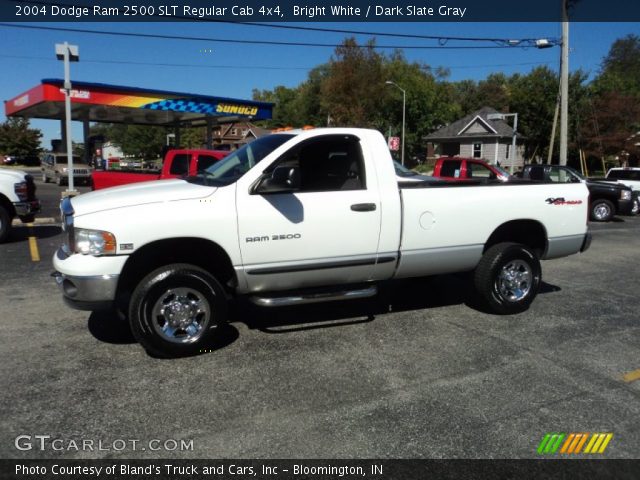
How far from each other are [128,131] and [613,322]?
76.0 m

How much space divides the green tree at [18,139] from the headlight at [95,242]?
63.8 meters

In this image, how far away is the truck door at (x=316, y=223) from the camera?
4559mm

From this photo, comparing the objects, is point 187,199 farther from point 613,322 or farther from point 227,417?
point 613,322

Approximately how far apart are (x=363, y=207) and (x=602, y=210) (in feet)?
46.2

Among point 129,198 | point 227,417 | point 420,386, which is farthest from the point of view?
point 129,198

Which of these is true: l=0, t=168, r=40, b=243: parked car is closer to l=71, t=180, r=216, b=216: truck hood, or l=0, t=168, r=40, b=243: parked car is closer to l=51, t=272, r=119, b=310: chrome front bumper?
l=71, t=180, r=216, b=216: truck hood

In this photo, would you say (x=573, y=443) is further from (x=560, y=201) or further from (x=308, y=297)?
(x=560, y=201)

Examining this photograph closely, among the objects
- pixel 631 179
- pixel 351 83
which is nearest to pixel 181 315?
pixel 631 179

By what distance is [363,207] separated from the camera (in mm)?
4875

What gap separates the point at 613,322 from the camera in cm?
568

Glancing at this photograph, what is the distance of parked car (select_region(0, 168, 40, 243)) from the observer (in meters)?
9.94

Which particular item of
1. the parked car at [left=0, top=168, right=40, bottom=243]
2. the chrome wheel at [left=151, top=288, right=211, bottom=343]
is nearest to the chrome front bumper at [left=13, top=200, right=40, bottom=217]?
the parked car at [left=0, top=168, right=40, bottom=243]

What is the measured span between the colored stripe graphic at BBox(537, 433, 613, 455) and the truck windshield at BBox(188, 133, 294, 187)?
3.09 m

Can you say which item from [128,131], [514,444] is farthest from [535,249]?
[128,131]
